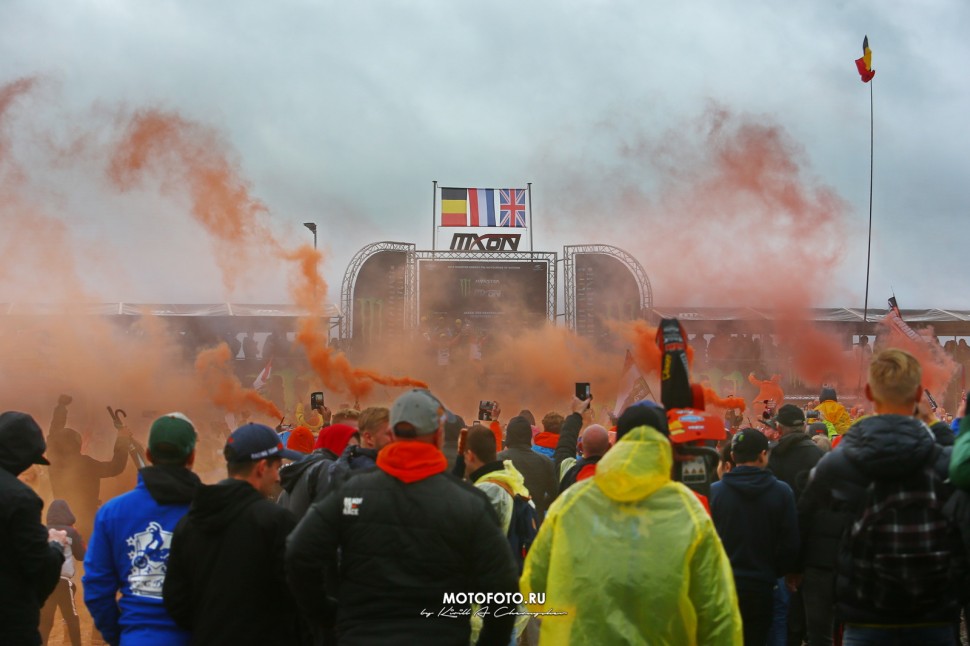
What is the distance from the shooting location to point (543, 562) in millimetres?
3705

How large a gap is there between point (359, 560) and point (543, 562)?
0.74m

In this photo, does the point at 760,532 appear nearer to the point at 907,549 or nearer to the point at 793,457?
the point at 793,457

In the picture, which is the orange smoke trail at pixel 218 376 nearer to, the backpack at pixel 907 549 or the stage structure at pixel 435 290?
the stage structure at pixel 435 290

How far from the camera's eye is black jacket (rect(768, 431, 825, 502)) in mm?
7125

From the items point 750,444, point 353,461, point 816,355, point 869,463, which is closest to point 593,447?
point 750,444

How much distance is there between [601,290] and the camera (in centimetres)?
3266

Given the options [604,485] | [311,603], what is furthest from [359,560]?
[604,485]

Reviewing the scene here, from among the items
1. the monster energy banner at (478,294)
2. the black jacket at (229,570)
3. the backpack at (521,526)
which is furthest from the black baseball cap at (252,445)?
the monster energy banner at (478,294)

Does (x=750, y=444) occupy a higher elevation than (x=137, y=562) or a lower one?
higher

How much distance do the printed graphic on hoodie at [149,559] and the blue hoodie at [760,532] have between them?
3370mm

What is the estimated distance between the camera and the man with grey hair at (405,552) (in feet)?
12.1

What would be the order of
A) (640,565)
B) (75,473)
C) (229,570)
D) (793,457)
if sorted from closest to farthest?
(640,565), (229,570), (793,457), (75,473)

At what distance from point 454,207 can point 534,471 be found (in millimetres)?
28279

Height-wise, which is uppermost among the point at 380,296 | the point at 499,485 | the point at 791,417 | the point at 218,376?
the point at 380,296
